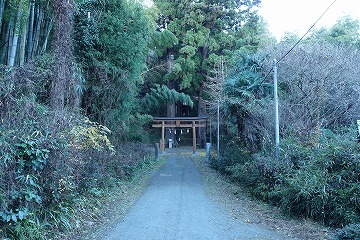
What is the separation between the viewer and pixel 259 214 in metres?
6.38

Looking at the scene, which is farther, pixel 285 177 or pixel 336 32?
pixel 336 32

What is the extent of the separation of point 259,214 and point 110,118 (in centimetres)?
608

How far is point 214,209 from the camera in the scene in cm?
665

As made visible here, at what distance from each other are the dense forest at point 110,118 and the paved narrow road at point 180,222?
1.03m

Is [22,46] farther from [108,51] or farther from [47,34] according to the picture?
[108,51]

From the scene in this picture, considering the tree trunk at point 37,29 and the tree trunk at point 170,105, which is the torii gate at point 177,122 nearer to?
the tree trunk at point 170,105

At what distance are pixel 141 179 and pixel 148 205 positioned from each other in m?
4.55

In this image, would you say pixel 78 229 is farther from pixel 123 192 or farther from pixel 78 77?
pixel 78 77

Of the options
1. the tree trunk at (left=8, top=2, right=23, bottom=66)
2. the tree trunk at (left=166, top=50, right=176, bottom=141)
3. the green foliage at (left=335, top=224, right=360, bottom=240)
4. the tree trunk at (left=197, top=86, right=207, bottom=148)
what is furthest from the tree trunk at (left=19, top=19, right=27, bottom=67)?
the tree trunk at (left=197, top=86, right=207, bottom=148)

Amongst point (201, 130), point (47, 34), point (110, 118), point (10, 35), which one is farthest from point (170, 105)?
point (10, 35)

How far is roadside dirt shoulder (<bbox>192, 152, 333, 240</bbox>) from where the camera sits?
5062 millimetres

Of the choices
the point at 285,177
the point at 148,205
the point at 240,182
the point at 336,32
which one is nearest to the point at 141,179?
the point at 240,182

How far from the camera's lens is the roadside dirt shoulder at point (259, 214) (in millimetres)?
5062

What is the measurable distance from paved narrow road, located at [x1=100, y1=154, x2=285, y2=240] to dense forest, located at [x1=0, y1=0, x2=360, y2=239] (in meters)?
1.03
